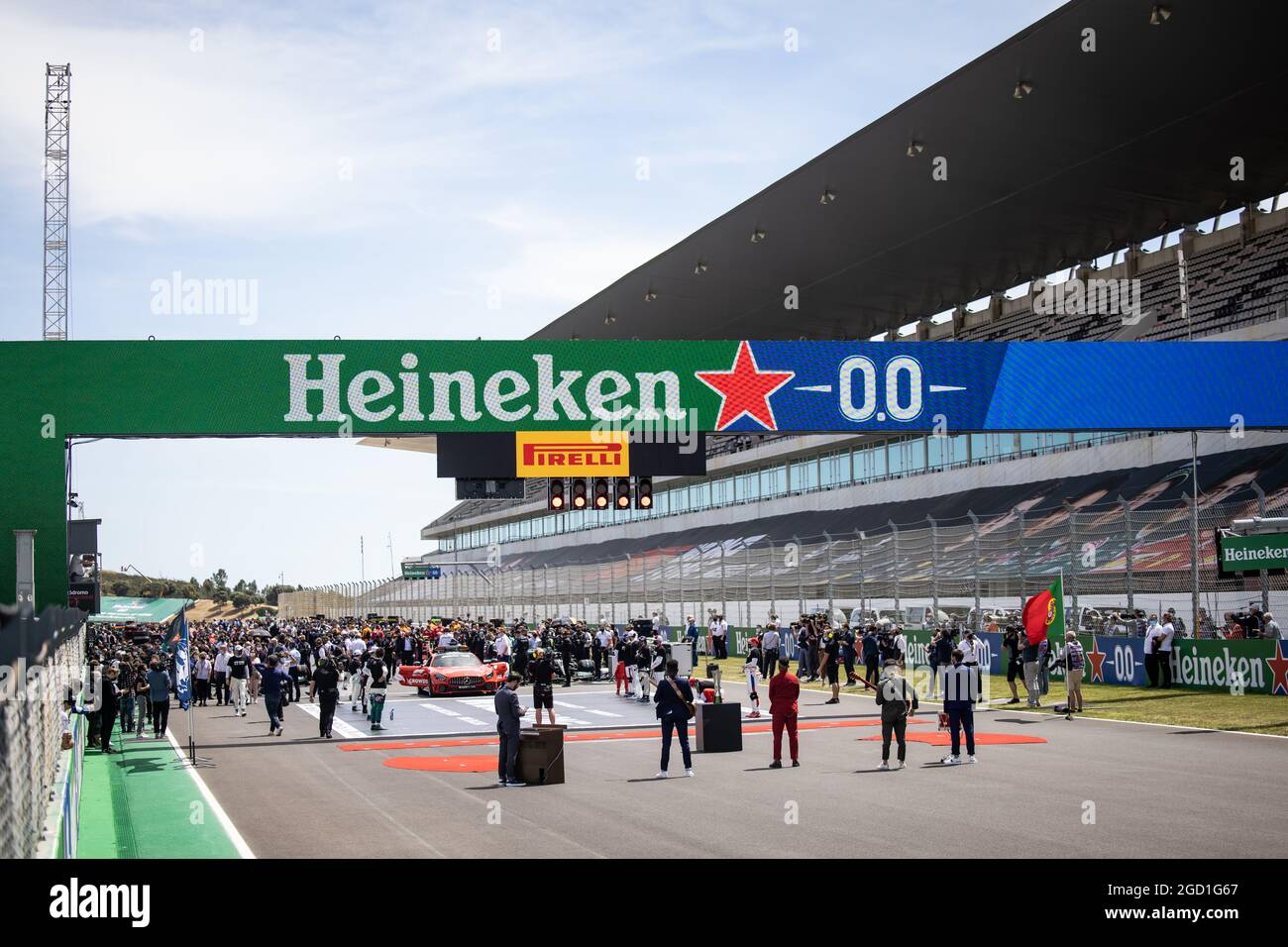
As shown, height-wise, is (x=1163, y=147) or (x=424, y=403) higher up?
(x=1163, y=147)

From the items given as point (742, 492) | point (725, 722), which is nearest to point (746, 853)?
point (725, 722)

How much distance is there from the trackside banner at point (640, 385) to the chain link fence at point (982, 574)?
10.6 ft

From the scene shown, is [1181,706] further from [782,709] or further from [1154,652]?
[782,709]

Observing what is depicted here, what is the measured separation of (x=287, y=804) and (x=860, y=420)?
43.4 ft

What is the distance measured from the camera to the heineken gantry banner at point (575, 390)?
22344 mm

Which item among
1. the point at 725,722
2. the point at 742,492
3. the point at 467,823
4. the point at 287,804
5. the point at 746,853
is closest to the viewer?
the point at 746,853

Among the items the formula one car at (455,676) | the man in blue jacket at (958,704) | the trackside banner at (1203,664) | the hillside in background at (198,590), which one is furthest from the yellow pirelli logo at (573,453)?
the hillside in background at (198,590)

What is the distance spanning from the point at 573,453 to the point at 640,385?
1678 mm

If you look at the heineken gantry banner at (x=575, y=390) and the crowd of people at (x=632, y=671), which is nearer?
the crowd of people at (x=632, y=671)

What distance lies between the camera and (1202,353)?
993 inches

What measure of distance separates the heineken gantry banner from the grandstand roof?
23.4 feet

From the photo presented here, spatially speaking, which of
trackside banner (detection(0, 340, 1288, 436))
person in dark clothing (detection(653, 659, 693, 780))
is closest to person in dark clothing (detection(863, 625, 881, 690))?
trackside banner (detection(0, 340, 1288, 436))

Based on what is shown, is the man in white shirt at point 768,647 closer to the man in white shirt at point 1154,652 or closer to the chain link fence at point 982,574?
the chain link fence at point 982,574
